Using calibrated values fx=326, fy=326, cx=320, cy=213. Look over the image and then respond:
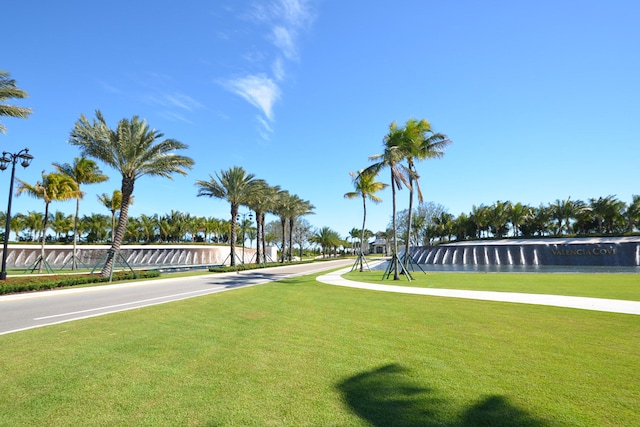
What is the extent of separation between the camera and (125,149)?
21.7 meters

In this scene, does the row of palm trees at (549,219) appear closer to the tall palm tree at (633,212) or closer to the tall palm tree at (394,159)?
the tall palm tree at (633,212)

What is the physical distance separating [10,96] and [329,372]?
2194 centimetres

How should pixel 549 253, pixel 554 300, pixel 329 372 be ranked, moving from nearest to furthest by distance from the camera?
pixel 329 372 < pixel 554 300 < pixel 549 253

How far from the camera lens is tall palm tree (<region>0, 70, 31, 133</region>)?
1638 cm

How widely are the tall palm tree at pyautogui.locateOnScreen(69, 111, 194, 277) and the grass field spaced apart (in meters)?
17.0

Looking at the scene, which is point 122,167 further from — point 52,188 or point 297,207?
point 297,207

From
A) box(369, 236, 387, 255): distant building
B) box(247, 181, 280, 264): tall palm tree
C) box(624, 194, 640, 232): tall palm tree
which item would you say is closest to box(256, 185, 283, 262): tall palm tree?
box(247, 181, 280, 264): tall palm tree

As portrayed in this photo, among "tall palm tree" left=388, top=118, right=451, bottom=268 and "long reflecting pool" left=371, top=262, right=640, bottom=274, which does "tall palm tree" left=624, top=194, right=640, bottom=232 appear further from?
"tall palm tree" left=388, top=118, right=451, bottom=268

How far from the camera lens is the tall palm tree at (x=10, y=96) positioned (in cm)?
1638

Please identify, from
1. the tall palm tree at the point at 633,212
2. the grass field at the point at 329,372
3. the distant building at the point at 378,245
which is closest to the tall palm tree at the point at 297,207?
the grass field at the point at 329,372

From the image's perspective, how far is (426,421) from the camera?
3.18 metres

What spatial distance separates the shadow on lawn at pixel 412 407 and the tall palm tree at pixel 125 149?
2148 cm

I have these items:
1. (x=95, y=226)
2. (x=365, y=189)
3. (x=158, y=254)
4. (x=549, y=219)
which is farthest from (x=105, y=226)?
(x=549, y=219)

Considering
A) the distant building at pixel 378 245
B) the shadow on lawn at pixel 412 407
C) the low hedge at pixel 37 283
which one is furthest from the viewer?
the distant building at pixel 378 245
